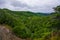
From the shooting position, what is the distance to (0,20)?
31531mm

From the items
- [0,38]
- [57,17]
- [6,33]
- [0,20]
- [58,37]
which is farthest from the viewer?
[57,17]

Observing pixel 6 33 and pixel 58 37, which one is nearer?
pixel 6 33

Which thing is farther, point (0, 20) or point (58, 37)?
point (0, 20)

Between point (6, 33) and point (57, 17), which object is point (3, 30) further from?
point (57, 17)

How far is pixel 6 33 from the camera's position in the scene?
2556 centimetres

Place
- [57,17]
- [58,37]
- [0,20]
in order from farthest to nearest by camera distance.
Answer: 1. [57,17]
2. [0,20]
3. [58,37]

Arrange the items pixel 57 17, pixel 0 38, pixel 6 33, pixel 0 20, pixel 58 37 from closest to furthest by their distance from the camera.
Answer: pixel 0 38, pixel 6 33, pixel 58 37, pixel 0 20, pixel 57 17

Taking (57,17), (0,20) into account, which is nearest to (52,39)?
(57,17)

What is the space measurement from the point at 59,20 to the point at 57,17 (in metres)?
2.36

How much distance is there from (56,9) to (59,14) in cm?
168

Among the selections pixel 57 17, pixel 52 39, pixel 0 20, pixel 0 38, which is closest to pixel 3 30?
pixel 0 38

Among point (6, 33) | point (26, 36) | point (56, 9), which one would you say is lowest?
point (26, 36)

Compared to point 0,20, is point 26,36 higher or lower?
lower

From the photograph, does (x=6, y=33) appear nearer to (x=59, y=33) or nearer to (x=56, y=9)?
(x=59, y=33)
